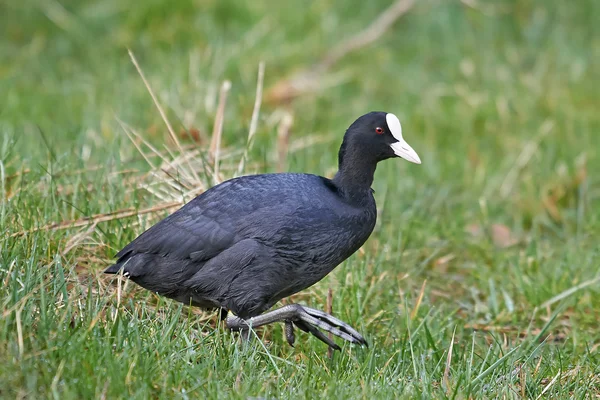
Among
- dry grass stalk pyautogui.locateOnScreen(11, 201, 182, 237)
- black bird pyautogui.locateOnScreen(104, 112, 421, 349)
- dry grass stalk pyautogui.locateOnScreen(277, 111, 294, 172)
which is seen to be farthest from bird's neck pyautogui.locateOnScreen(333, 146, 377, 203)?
dry grass stalk pyautogui.locateOnScreen(277, 111, 294, 172)

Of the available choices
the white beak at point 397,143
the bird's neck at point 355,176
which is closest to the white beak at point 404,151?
the white beak at point 397,143

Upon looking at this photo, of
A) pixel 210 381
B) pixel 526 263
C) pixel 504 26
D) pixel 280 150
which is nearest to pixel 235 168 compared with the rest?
pixel 280 150

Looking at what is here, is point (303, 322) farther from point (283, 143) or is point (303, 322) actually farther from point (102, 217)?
point (283, 143)

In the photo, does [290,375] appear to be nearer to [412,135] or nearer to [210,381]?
[210,381]

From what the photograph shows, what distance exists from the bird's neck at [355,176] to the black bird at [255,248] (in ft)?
0.08

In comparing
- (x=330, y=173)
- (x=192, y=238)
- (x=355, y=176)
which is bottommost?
(x=330, y=173)

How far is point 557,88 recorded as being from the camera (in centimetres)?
716

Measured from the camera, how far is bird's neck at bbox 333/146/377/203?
369cm

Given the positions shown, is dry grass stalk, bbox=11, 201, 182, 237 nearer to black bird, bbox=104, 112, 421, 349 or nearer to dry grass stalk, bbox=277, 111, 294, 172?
black bird, bbox=104, 112, 421, 349

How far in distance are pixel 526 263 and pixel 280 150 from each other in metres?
1.56

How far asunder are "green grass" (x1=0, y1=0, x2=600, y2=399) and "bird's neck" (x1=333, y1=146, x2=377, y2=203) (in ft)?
1.61

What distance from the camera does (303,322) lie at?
140 inches

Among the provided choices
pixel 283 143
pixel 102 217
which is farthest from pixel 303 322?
pixel 283 143

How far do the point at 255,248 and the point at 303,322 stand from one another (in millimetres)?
358
